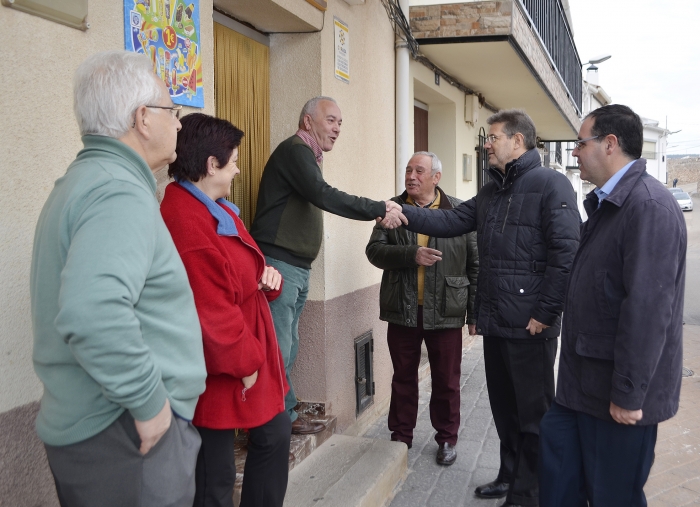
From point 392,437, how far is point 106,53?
3.47 metres

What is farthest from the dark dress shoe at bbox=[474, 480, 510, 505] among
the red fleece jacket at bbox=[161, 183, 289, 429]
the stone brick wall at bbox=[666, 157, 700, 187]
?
the stone brick wall at bbox=[666, 157, 700, 187]

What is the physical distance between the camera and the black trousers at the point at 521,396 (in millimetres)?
3570

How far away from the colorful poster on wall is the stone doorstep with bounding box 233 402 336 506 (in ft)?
5.88

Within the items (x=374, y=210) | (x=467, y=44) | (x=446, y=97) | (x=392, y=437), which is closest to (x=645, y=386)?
(x=374, y=210)

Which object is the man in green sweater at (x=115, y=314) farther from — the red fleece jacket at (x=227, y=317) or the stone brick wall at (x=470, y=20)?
the stone brick wall at (x=470, y=20)

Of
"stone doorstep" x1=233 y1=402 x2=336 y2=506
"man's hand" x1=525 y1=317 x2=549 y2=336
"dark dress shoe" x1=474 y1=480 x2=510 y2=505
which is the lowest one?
"dark dress shoe" x1=474 y1=480 x2=510 y2=505

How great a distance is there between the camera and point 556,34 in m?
9.98

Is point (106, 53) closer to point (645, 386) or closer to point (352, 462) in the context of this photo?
point (645, 386)

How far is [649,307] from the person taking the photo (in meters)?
2.50

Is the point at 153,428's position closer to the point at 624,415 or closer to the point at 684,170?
the point at 624,415

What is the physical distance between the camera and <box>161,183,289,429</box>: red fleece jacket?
7.31ft

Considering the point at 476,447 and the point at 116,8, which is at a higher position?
the point at 116,8

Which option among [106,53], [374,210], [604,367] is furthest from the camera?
[374,210]

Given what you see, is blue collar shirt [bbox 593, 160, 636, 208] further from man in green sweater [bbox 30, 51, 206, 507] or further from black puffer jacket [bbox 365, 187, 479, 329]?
man in green sweater [bbox 30, 51, 206, 507]
